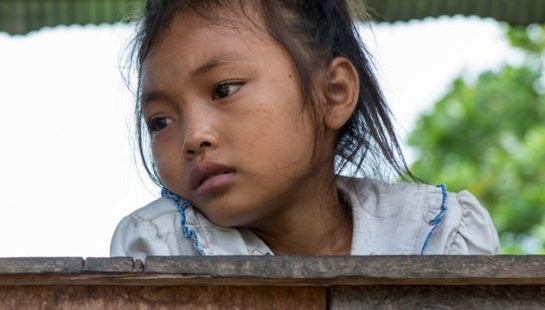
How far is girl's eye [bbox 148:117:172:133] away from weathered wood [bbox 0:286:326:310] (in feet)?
2.70

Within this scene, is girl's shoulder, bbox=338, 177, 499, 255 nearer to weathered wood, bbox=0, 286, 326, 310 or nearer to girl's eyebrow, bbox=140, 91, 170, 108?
girl's eyebrow, bbox=140, 91, 170, 108

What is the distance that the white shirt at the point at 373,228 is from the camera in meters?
2.99

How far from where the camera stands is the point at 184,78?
288 cm

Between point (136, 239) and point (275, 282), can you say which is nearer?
point (275, 282)

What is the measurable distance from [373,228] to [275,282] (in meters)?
1.05

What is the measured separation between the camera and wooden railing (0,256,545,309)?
6.77 ft

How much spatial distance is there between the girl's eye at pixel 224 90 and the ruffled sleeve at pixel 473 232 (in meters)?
0.65

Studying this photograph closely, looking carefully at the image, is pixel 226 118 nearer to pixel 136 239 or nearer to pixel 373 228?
pixel 136 239

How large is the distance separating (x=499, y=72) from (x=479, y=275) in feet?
53.3

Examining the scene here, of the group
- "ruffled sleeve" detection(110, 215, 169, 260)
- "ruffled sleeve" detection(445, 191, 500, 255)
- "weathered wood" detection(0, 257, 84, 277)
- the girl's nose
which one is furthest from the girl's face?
"weathered wood" detection(0, 257, 84, 277)

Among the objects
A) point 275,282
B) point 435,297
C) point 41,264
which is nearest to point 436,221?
point 435,297

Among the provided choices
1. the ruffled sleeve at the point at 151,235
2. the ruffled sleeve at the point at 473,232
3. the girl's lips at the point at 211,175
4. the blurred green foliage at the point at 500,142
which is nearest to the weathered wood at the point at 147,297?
the girl's lips at the point at 211,175

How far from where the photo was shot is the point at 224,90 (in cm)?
287

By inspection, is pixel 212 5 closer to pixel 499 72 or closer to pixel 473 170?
pixel 473 170
